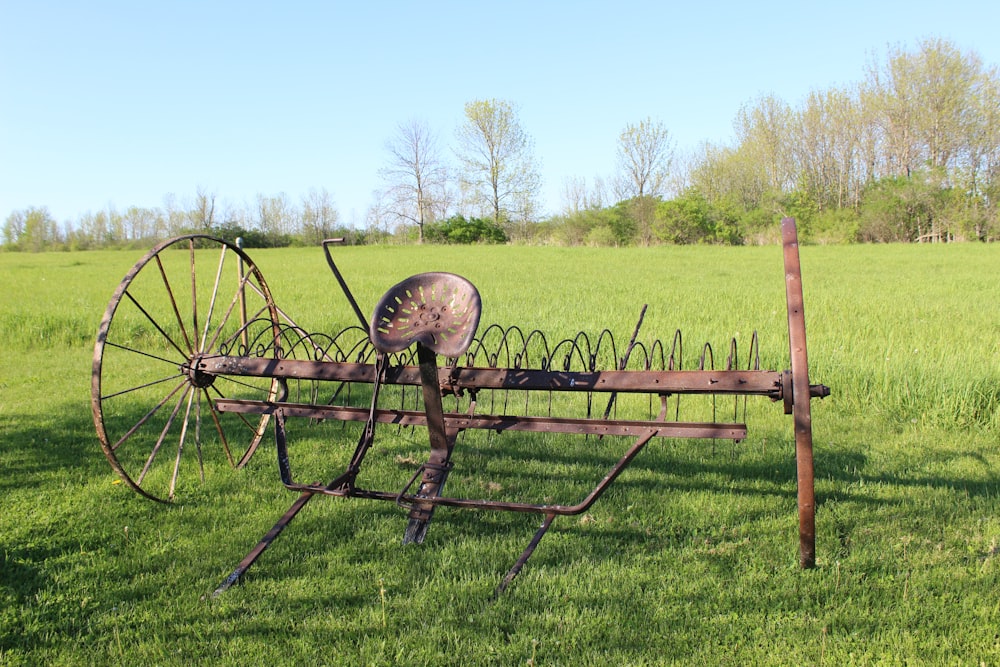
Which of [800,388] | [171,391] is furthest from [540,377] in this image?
[171,391]

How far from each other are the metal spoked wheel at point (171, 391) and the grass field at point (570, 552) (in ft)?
0.72

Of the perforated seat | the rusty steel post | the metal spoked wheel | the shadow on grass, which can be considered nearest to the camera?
the rusty steel post

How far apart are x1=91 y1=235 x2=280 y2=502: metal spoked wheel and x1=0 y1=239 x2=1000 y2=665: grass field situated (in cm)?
22

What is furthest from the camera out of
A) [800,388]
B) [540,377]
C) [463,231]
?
[463,231]

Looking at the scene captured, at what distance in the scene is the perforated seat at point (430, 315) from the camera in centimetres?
265

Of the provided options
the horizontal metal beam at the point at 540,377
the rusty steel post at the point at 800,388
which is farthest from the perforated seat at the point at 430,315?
the rusty steel post at the point at 800,388

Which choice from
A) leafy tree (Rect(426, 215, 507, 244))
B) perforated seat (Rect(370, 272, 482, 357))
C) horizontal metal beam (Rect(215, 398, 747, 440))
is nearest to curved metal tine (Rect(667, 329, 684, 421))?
horizontal metal beam (Rect(215, 398, 747, 440))

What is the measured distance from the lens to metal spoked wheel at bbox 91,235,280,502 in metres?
3.54

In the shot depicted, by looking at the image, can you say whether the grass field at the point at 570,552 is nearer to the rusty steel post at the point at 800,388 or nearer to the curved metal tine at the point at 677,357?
the curved metal tine at the point at 677,357

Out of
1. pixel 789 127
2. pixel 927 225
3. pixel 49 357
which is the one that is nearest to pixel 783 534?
pixel 49 357

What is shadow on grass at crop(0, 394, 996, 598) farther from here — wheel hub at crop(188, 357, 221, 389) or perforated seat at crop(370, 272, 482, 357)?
perforated seat at crop(370, 272, 482, 357)

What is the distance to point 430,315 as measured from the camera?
279 cm

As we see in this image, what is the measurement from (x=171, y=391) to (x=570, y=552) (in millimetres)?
2528

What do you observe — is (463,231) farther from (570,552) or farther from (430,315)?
(430,315)
